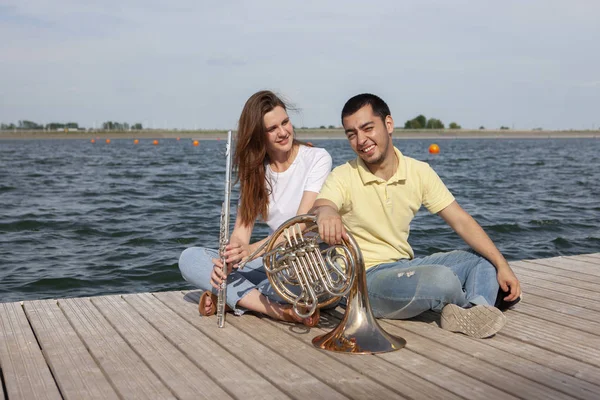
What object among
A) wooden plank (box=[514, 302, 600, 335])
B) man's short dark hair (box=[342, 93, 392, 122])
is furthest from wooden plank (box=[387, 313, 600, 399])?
man's short dark hair (box=[342, 93, 392, 122])

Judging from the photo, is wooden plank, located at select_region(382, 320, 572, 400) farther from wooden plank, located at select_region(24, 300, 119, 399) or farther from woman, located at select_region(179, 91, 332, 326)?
wooden plank, located at select_region(24, 300, 119, 399)

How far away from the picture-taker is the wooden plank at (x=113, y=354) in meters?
2.90

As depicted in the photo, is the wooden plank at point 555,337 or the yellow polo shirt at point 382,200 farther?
the yellow polo shirt at point 382,200

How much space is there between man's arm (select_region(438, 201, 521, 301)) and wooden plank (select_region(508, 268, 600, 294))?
1003 millimetres

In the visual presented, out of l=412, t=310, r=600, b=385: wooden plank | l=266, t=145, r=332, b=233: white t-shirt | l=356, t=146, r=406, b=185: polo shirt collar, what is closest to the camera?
l=412, t=310, r=600, b=385: wooden plank

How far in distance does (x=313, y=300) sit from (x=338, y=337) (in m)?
0.21

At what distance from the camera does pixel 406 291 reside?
364 cm

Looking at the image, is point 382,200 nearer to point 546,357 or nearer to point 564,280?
point 546,357

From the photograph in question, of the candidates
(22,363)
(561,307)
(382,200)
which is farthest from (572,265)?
(22,363)

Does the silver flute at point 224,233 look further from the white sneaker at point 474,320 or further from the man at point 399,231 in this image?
the white sneaker at point 474,320

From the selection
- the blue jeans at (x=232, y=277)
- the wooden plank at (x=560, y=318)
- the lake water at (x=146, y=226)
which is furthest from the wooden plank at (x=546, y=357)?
the lake water at (x=146, y=226)

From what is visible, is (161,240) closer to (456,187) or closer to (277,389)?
(277,389)

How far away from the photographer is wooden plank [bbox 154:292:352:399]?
288 centimetres

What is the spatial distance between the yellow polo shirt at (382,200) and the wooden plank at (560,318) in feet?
2.72
